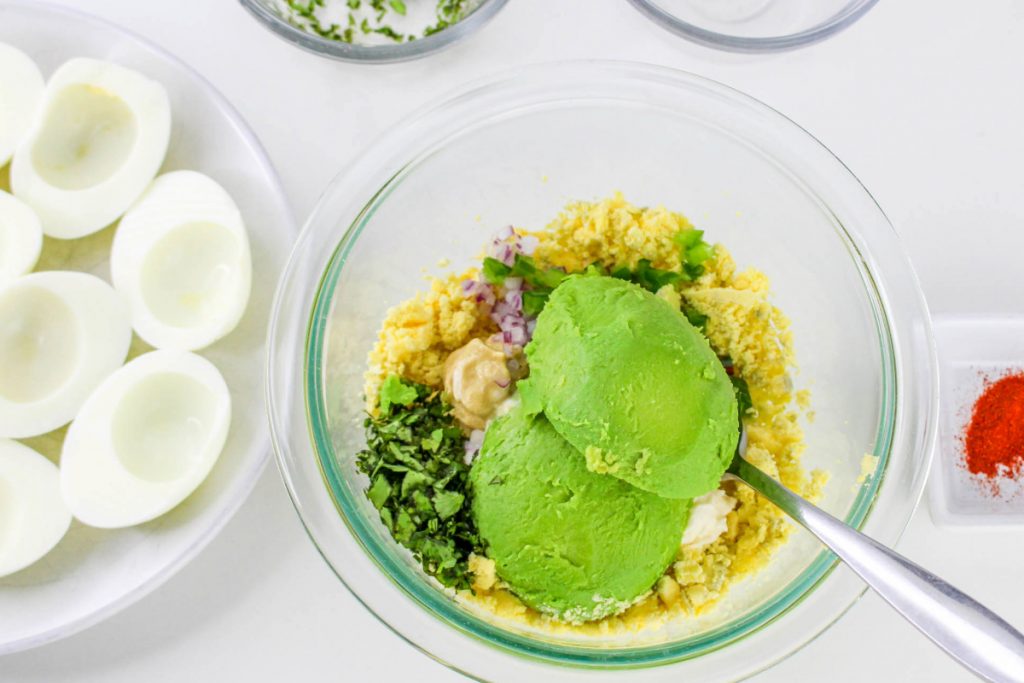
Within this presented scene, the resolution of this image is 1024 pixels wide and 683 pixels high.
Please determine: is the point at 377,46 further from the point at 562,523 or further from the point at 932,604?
the point at 932,604

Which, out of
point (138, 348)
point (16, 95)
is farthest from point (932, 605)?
point (16, 95)

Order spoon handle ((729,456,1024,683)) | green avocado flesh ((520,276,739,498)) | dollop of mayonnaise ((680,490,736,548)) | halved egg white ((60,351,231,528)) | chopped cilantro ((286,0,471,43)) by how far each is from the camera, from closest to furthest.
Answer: spoon handle ((729,456,1024,683)) < green avocado flesh ((520,276,739,498)) < dollop of mayonnaise ((680,490,736,548)) < halved egg white ((60,351,231,528)) < chopped cilantro ((286,0,471,43))

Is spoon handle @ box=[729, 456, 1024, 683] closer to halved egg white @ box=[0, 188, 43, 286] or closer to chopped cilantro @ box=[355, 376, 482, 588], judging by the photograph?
chopped cilantro @ box=[355, 376, 482, 588]

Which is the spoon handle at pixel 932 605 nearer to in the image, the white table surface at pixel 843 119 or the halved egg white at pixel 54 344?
the white table surface at pixel 843 119

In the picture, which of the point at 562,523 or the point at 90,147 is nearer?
the point at 562,523

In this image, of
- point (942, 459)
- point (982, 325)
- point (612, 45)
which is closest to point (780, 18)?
point (612, 45)

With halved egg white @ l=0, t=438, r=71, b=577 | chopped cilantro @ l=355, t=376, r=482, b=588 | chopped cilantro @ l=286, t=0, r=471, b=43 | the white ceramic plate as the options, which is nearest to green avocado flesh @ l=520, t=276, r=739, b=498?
chopped cilantro @ l=355, t=376, r=482, b=588

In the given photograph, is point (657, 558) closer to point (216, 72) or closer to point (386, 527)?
point (386, 527)
